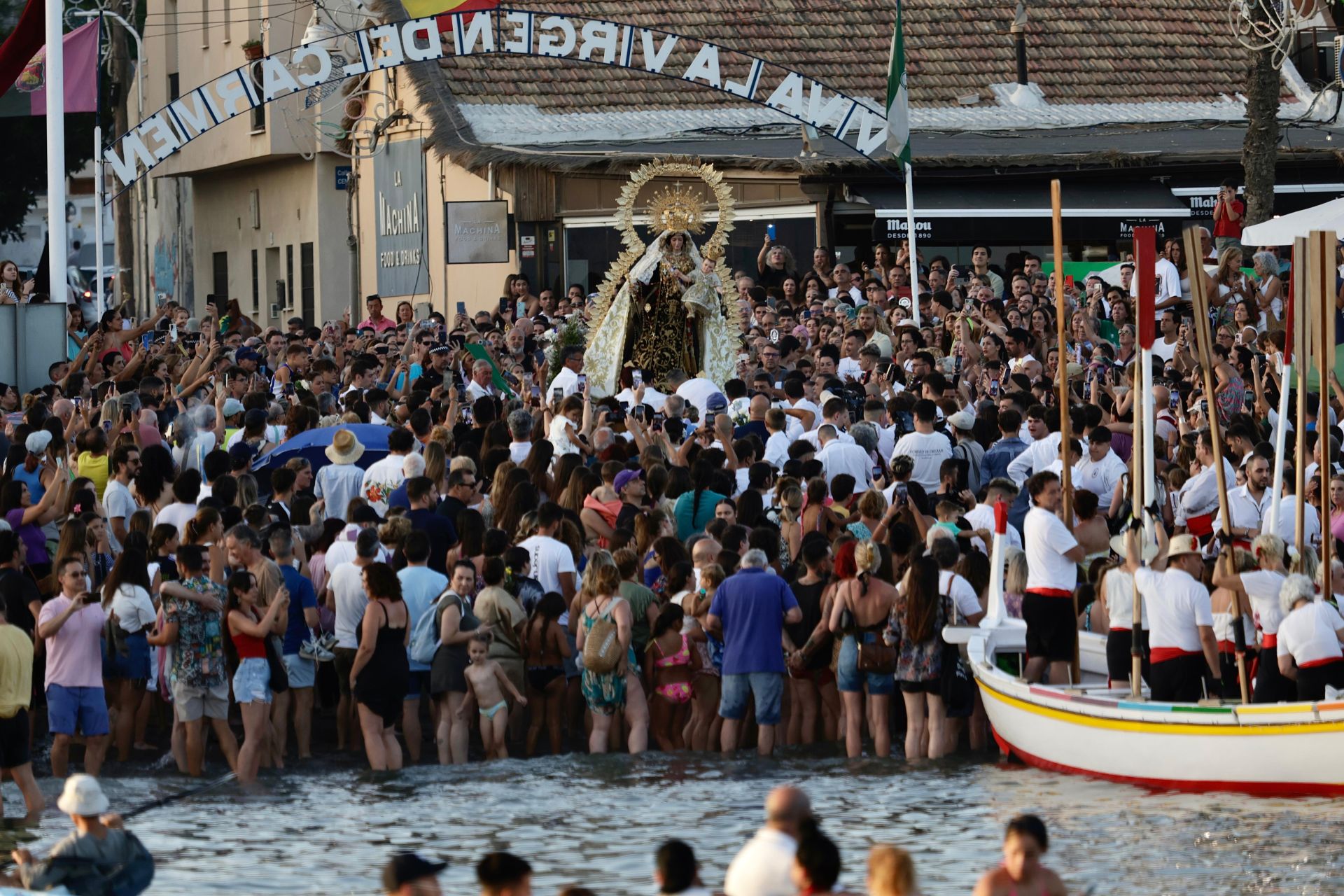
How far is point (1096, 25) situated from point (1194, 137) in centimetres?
460

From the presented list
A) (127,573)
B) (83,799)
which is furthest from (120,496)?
(83,799)

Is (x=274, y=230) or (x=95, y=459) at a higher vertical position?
(x=274, y=230)

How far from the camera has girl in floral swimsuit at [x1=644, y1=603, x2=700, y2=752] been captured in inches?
560

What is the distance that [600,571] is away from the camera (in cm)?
1389

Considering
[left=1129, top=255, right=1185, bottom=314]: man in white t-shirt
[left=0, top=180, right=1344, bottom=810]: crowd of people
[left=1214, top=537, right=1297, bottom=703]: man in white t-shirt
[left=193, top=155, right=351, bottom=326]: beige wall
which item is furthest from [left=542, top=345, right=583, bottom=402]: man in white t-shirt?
[left=193, top=155, right=351, bottom=326]: beige wall

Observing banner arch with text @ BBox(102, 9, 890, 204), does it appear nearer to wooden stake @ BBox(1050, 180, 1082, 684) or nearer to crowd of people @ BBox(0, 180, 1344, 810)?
crowd of people @ BBox(0, 180, 1344, 810)

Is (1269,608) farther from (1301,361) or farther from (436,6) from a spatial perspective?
(436,6)

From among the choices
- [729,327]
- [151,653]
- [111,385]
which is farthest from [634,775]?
[729,327]

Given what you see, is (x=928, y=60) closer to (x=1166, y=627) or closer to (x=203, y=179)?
(x=203, y=179)

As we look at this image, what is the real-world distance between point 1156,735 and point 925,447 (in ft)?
12.6

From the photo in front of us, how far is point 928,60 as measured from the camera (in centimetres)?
3366

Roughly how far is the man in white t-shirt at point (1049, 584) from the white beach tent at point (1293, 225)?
3095 mm

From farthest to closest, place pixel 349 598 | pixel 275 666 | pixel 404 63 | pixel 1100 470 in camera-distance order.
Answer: pixel 404 63 → pixel 1100 470 → pixel 349 598 → pixel 275 666

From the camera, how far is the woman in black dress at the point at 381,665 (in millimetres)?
13664
